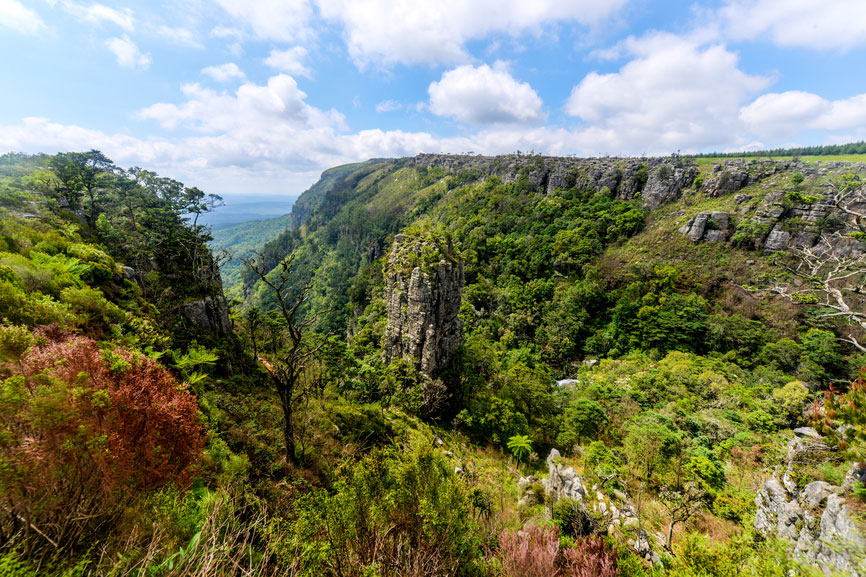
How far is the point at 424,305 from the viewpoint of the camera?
24281 millimetres

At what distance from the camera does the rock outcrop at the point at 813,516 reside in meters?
5.78

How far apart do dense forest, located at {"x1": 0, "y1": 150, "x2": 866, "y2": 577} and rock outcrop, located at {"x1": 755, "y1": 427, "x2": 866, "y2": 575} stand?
2.8 inches

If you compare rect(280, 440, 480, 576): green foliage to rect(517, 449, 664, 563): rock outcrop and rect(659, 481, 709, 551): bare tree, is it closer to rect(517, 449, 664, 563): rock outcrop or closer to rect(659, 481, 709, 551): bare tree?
rect(517, 449, 664, 563): rock outcrop

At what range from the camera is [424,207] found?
4296 inches

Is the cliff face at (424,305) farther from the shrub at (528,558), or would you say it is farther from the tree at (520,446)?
the shrub at (528,558)

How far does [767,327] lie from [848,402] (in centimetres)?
4747

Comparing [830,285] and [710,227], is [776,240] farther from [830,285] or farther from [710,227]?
[830,285]

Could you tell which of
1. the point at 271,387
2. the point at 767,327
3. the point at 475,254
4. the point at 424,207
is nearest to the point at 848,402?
the point at 271,387

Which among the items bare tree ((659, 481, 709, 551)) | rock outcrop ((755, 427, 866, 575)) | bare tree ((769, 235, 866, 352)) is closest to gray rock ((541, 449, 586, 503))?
bare tree ((659, 481, 709, 551))

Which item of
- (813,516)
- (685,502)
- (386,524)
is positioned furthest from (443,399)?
(813,516)

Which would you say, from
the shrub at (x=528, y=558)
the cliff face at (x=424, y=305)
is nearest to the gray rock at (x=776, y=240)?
the cliff face at (x=424, y=305)

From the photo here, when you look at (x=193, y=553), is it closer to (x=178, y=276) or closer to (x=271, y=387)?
(x=271, y=387)

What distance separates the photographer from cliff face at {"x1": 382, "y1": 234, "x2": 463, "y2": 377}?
2441 cm

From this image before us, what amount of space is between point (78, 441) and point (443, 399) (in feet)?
74.4
